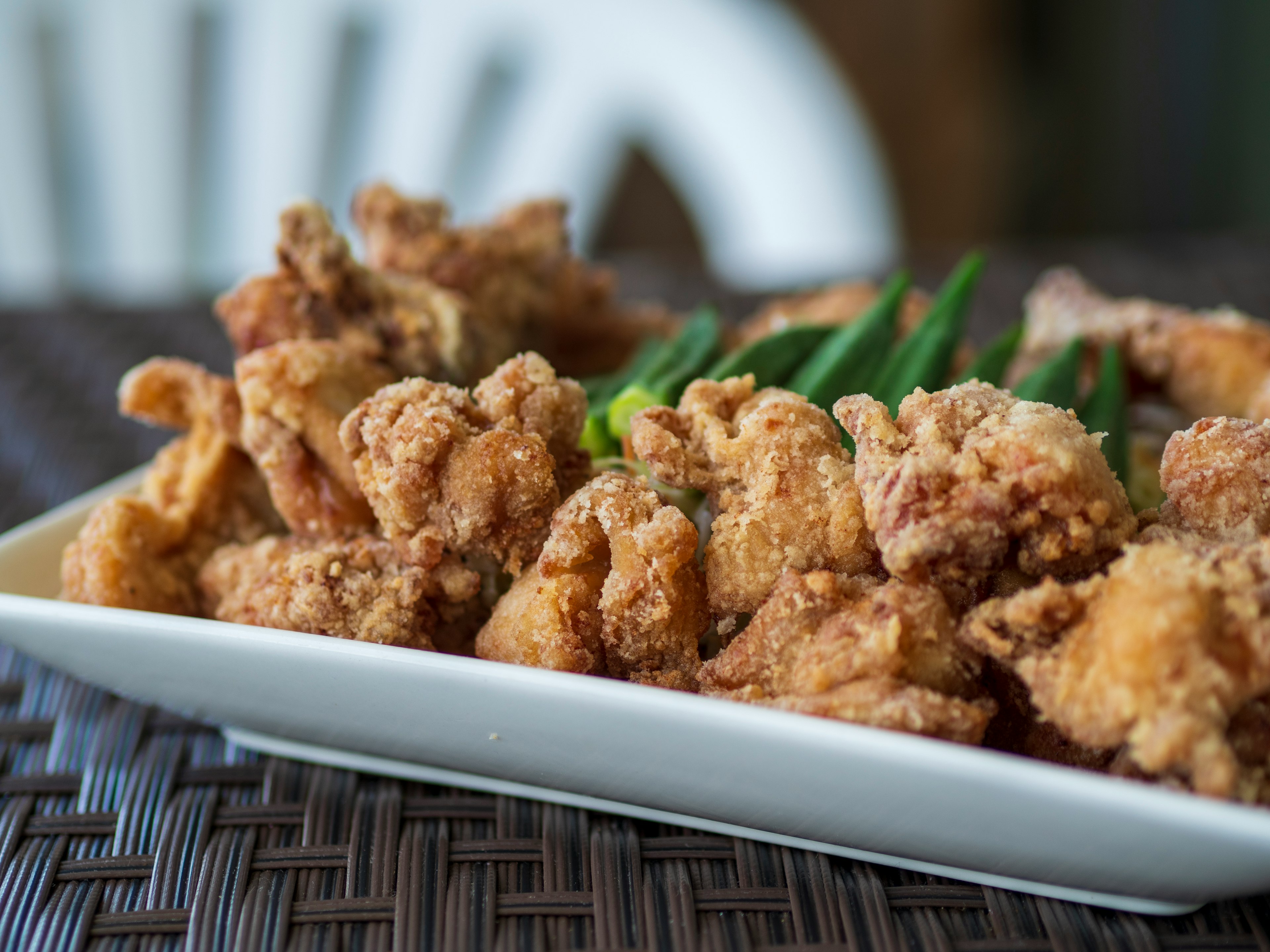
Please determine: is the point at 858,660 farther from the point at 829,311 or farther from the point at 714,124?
the point at 714,124

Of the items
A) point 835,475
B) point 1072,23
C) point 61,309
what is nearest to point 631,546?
point 835,475

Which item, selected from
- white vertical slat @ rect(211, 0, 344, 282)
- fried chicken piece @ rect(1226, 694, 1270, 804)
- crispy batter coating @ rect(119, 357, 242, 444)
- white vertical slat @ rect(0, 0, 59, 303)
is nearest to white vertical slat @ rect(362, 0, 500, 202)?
white vertical slat @ rect(211, 0, 344, 282)

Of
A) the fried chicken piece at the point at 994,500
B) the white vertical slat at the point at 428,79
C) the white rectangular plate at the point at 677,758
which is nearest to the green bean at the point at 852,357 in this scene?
the fried chicken piece at the point at 994,500

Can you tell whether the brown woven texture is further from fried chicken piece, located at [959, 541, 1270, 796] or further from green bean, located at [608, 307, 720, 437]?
green bean, located at [608, 307, 720, 437]

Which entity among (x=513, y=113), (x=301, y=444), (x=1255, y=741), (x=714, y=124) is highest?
(x=1255, y=741)

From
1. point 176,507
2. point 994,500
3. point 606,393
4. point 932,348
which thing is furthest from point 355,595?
point 932,348

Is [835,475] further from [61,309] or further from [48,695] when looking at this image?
[61,309]

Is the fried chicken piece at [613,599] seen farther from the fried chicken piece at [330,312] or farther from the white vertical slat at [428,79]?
the white vertical slat at [428,79]
